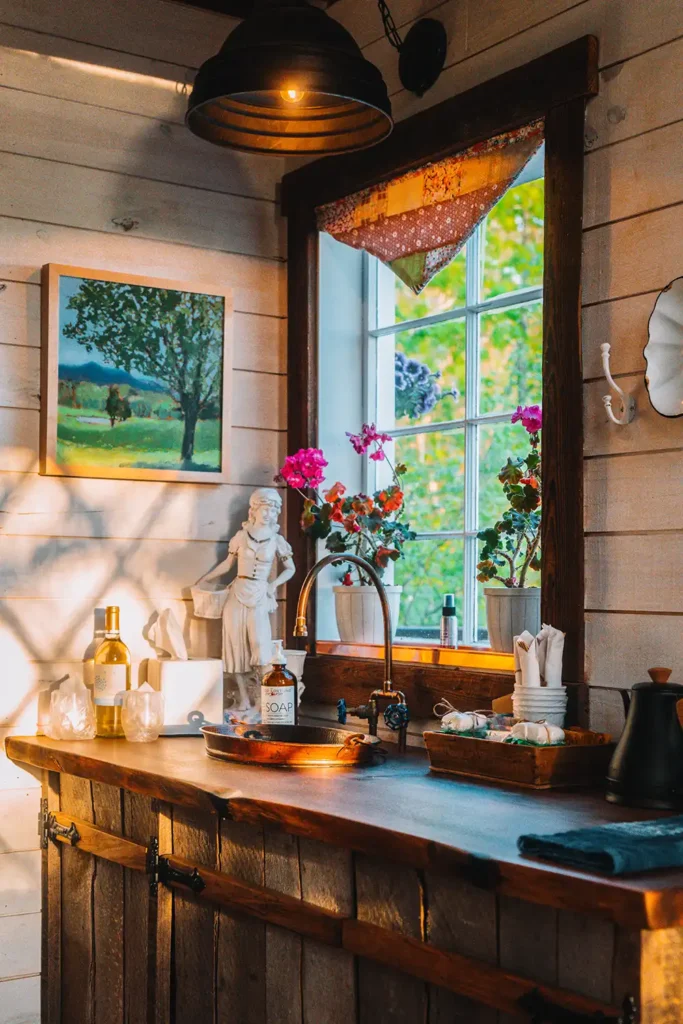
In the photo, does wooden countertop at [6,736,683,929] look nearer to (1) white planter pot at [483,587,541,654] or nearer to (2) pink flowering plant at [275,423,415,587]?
(1) white planter pot at [483,587,541,654]

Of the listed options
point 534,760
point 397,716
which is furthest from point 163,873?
point 534,760

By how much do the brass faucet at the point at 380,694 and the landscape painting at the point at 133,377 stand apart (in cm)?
58

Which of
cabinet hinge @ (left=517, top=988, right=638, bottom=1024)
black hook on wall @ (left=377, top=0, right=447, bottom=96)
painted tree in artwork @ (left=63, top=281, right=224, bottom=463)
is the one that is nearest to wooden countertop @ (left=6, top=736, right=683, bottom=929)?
cabinet hinge @ (left=517, top=988, right=638, bottom=1024)

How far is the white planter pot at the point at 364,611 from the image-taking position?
9.97 feet

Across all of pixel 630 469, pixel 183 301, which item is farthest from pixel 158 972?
pixel 183 301

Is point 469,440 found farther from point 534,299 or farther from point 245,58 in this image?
point 245,58

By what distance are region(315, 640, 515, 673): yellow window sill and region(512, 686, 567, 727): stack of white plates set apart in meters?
0.25

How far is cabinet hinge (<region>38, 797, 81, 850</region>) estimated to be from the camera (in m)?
2.73

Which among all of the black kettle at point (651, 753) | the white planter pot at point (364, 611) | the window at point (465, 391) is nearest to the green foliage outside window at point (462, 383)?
the window at point (465, 391)

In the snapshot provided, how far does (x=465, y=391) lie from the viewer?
3.03 m

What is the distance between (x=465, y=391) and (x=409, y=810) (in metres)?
1.34

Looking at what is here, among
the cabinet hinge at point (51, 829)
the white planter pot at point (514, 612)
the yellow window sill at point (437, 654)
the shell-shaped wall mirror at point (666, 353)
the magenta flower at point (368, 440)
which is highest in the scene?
the shell-shaped wall mirror at point (666, 353)

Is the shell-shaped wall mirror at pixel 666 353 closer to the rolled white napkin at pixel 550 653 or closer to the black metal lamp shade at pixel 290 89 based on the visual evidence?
the rolled white napkin at pixel 550 653

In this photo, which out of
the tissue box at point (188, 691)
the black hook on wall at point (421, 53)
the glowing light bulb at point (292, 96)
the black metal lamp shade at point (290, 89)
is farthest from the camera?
the tissue box at point (188, 691)
